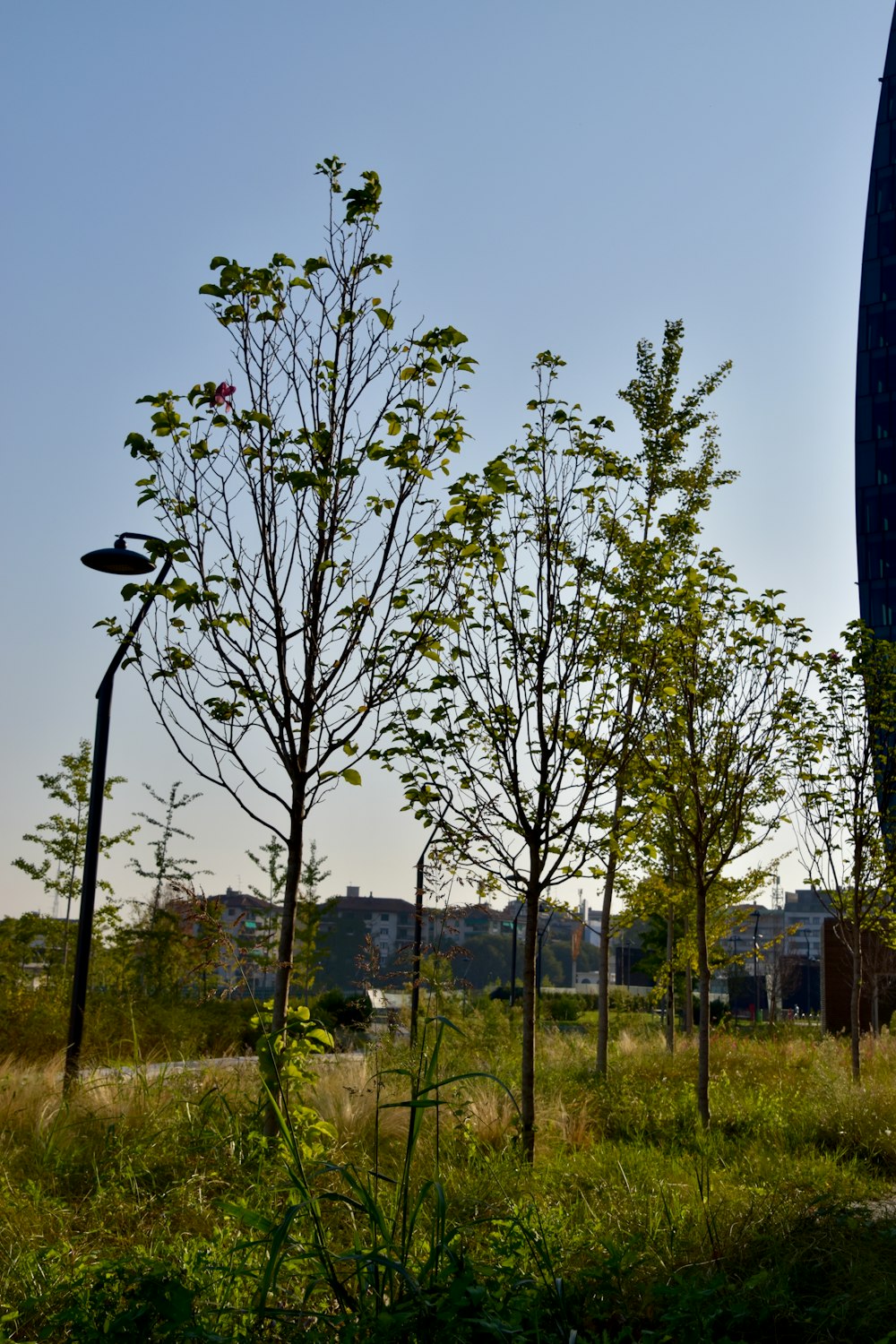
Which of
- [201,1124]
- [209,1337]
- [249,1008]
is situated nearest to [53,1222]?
[201,1124]

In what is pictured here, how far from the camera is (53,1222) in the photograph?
5301 mm

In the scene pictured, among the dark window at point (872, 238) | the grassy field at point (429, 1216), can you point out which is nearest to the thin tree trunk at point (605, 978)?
the grassy field at point (429, 1216)

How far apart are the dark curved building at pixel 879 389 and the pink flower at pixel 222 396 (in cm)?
3987

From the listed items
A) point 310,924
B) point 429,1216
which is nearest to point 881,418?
point 310,924

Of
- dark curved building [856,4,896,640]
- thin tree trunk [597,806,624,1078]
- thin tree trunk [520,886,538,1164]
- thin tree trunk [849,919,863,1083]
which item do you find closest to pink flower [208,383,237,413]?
thin tree trunk [520,886,538,1164]

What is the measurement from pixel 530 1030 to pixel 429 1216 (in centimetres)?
252

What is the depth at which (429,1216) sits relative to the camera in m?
5.53

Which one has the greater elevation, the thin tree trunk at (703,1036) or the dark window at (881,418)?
the dark window at (881,418)

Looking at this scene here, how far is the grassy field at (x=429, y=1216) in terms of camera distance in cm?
374

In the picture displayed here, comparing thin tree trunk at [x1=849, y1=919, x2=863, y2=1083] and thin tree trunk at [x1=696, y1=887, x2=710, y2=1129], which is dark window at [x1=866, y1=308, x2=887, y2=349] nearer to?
thin tree trunk at [x1=849, y1=919, x2=863, y2=1083]

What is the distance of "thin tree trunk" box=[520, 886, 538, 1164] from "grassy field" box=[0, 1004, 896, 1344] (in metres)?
0.16

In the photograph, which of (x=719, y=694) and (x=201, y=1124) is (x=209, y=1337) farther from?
(x=719, y=694)

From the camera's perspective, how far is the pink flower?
22.3 feet

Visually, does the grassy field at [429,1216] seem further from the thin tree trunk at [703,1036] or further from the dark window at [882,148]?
the dark window at [882,148]
